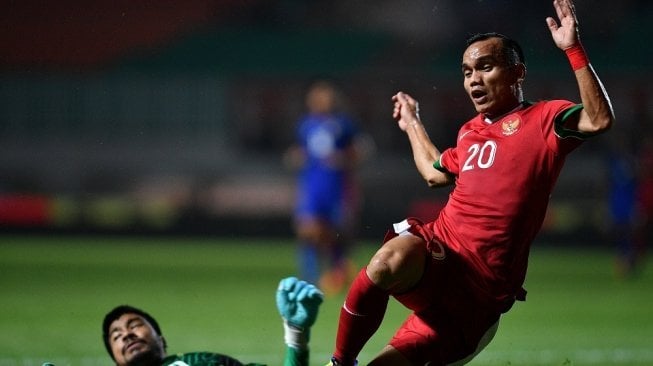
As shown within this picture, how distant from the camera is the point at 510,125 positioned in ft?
18.0

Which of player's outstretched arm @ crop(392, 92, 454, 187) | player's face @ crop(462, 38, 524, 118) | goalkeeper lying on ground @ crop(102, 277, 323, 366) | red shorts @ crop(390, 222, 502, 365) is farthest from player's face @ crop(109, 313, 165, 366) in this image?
player's face @ crop(462, 38, 524, 118)

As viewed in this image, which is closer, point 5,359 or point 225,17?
point 5,359

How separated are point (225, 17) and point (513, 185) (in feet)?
89.5

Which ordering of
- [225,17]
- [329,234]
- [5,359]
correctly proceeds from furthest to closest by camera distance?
[225,17], [329,234], [5,359]

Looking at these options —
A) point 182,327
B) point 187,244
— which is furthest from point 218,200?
point 182,327

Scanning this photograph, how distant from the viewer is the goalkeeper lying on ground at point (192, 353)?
5.56 m

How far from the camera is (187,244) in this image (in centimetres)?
2181

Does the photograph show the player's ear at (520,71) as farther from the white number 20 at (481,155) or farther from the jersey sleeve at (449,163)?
the jersey sleeve at (449,163)

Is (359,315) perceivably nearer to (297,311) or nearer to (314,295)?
(314,295)

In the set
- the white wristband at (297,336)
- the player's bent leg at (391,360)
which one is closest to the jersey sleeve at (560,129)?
the player's bent leg at (391,360)

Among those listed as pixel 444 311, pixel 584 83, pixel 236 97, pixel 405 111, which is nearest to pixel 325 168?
pixel 405 111

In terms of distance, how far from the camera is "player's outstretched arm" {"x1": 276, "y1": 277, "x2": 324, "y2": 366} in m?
5.54

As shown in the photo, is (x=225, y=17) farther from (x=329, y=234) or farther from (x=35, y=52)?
(x=329, y=234)

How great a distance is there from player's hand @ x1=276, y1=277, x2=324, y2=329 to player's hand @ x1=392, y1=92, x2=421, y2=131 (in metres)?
1.37
